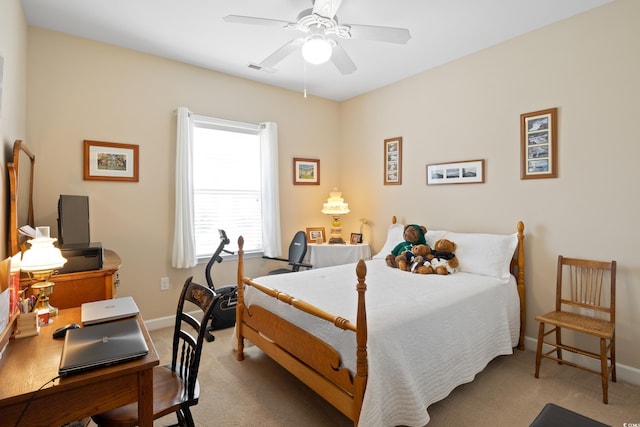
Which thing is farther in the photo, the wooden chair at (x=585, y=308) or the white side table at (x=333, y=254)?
the white side table at (x=333, y=254)

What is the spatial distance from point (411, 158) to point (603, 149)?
5.83 feet

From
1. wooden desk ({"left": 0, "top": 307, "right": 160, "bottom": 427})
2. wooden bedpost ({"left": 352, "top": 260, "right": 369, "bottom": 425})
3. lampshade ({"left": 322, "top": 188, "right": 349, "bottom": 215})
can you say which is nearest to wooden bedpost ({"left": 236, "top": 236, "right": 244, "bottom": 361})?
wooden bedpost ({"left": 352, "top": 260, "right": 369, "bottom": 425})

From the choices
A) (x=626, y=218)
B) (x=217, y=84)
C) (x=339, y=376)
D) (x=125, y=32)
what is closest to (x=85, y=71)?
(x=125, y=32)

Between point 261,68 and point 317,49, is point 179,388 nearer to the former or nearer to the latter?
point 317,49

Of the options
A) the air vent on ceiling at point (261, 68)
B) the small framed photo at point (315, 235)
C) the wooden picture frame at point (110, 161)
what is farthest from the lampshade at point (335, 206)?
the wooden picture frame at point (110, 161)

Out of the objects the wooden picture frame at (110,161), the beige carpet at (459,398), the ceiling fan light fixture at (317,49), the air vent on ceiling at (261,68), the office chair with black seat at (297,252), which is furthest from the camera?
the office chair with black seat at (297,252)

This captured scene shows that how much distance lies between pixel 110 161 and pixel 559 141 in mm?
4017

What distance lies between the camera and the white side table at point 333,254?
165 inches

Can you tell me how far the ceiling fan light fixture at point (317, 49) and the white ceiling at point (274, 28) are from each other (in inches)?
19.3

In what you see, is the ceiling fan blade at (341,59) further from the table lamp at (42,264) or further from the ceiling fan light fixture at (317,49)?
the table lamp at (42,264)

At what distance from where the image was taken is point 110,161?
10.5 ft

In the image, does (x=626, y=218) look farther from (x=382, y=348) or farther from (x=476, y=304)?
(x=382, y=348)

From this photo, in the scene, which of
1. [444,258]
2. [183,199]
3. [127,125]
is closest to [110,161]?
[127,125]

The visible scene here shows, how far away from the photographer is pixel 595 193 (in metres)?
2.64
